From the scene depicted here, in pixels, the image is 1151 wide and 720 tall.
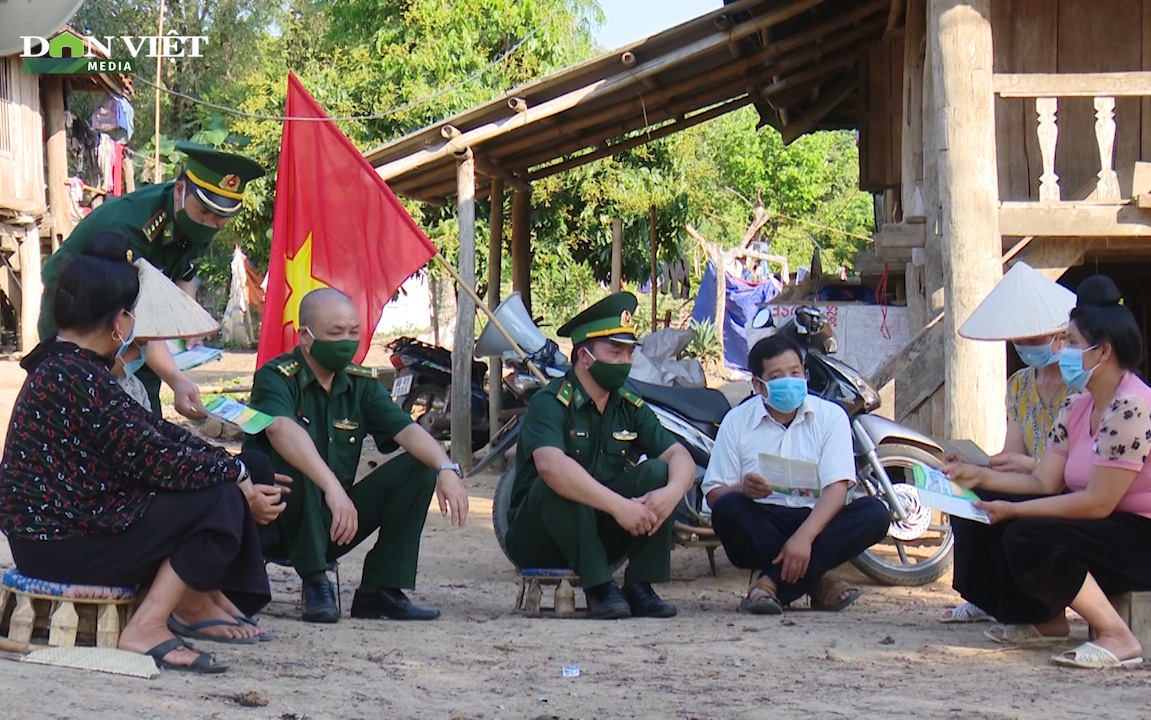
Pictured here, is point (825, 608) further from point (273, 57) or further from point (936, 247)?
point (273, 57)

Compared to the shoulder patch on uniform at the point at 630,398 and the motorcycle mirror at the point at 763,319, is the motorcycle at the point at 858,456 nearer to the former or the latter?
the motorcycle mirror at the point at 763,319

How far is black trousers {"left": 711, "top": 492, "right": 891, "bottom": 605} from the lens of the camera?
219 inches

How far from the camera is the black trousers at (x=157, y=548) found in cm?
401

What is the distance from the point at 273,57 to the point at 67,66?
9.33 m

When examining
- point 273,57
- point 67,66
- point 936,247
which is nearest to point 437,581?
point 936,247

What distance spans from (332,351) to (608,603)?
1533 mm

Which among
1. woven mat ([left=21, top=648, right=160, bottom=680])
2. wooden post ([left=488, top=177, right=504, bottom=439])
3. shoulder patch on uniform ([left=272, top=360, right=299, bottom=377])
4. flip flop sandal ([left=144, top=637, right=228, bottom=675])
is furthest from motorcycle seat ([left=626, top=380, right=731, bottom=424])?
wooden post ([left=488, top=177, right=504, bottom=439])

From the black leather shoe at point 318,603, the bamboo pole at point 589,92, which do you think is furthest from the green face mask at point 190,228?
the bamboo pole at point 589,92

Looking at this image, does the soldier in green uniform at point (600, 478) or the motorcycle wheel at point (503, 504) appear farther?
the motorcycle wheel at point (503, 504)

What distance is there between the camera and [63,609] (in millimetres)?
4047

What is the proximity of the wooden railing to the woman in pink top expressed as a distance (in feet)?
10.3

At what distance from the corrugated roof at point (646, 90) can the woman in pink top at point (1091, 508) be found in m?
5.46

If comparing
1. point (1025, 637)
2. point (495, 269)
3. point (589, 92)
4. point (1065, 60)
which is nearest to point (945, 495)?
point (1025, 637)

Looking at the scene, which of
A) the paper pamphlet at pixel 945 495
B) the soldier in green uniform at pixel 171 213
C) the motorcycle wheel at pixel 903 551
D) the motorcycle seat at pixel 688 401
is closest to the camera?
the paper pamphlet at pixel 945 495
